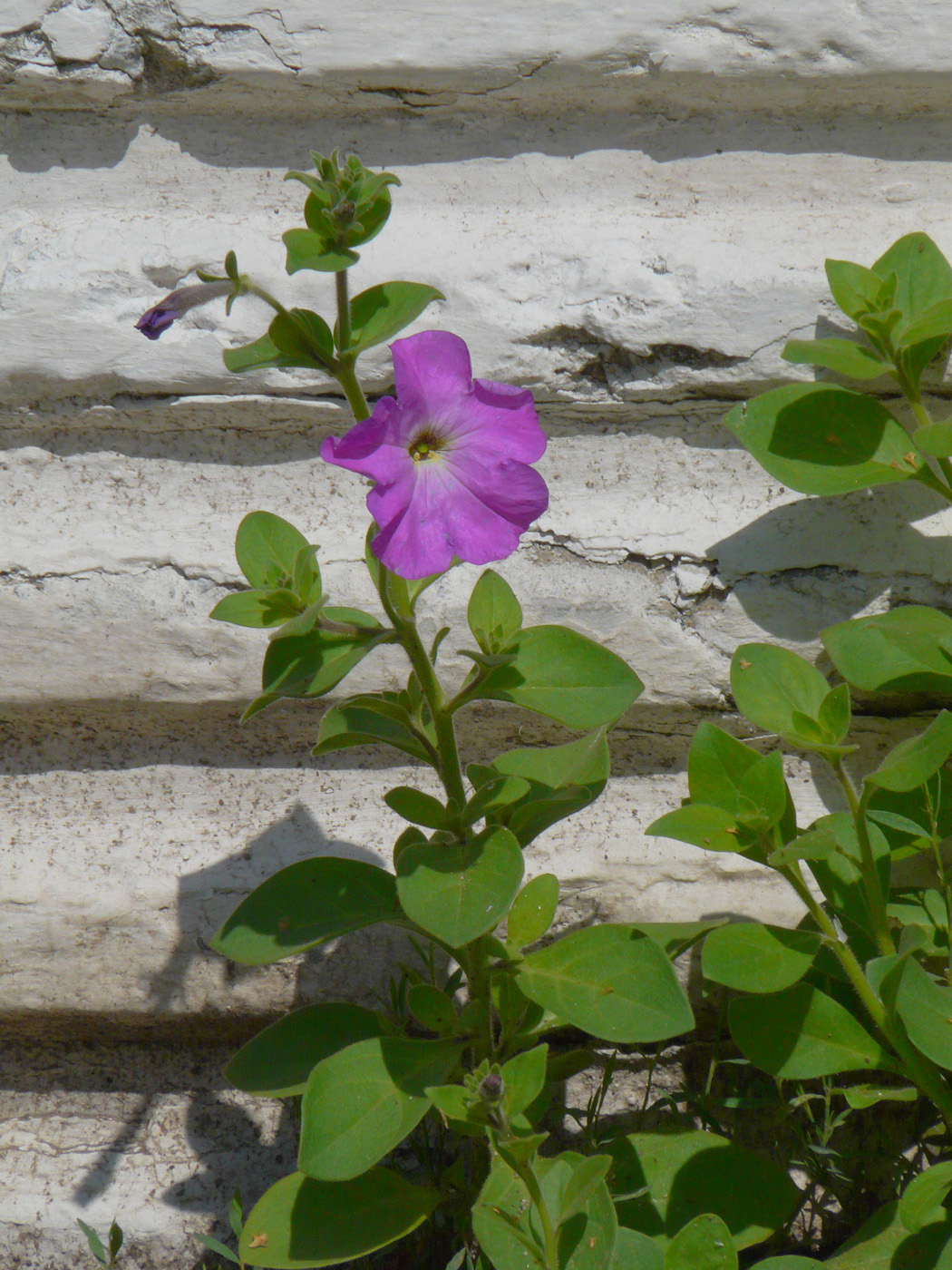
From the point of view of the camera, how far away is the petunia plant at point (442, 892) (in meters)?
1.04

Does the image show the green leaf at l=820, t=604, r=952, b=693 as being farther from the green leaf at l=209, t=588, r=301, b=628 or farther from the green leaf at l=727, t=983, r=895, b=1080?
the green leaf at l=209, t=588, r=301, b=628

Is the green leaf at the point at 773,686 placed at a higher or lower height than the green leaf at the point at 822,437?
lower

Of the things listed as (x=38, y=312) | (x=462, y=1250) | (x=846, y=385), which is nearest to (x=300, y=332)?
(x=38, y=312)

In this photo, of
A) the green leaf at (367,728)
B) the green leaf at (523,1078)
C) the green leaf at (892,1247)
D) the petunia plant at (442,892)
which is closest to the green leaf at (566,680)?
the petunia plant at (442,892)

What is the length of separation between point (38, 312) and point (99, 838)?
0.90 m

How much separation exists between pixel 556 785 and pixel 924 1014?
0.49m

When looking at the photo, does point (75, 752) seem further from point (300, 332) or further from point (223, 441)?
point (300, 332)

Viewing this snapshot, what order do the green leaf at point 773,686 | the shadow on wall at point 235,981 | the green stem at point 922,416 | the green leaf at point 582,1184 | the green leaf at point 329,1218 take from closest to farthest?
1. the green leaf at point 582,1184
2. the green leaf at point 329,1218
3. the green leaf at point 773,686
4. the green stem at point 922,416
5. the shadow on wall at point 235,981

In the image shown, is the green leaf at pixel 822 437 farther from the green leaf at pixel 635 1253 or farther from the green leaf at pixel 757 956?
the green leaf at pixel 635 1253

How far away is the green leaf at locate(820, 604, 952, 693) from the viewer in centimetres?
134

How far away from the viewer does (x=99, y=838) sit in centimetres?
167

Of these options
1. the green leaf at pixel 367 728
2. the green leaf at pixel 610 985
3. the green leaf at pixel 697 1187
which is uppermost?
the green leaf at pixel 367 728

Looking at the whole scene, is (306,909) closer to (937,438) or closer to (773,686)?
(773,686)

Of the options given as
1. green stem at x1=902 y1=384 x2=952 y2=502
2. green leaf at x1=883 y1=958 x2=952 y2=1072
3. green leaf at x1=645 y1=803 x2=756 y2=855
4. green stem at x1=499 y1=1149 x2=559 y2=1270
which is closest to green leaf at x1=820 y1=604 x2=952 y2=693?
green stem at x1=902 y1=384 x2=952 y2=502
